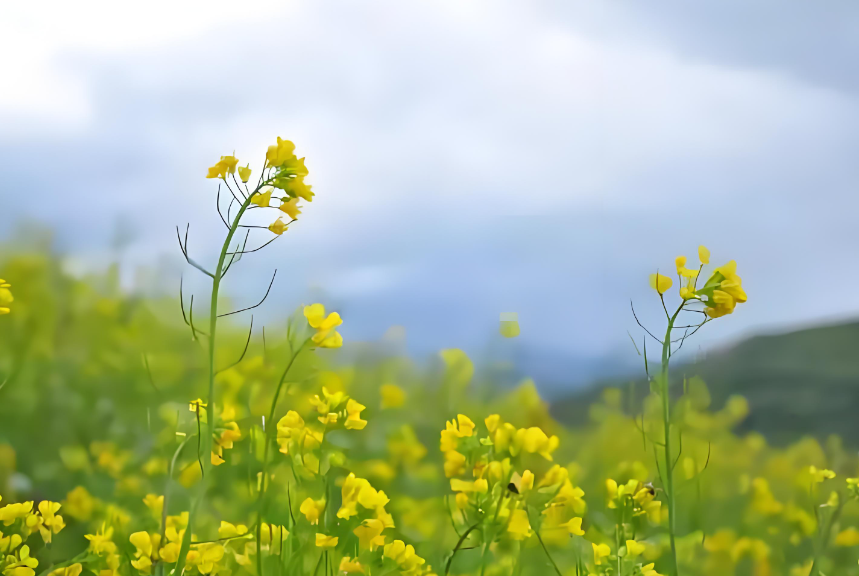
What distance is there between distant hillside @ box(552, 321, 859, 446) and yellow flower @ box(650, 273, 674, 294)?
660 mm

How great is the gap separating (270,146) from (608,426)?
3.63ft

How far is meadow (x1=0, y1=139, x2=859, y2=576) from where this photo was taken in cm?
95

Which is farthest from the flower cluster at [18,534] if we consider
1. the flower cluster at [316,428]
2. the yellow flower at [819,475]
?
the yellow flower at [819,475]

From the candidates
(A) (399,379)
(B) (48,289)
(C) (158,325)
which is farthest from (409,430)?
(B) (48,289)

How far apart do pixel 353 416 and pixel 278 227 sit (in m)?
0.29

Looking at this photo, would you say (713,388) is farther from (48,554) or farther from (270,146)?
(48,554)

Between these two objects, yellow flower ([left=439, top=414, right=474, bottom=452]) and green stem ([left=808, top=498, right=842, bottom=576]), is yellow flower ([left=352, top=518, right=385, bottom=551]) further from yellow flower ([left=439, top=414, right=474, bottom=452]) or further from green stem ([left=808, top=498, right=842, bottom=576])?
green stem ([left=808, top=498, right=842, bottom=576])

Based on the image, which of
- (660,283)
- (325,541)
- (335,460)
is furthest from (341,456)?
(660,283)

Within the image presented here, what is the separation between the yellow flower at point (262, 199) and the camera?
871mm

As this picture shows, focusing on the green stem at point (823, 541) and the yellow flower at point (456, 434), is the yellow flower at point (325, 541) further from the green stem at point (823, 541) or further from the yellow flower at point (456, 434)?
the green stem at point (823, 541)

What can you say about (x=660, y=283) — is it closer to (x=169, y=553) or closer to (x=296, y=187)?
(x=296, y=187)

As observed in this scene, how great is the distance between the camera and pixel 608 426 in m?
1.67

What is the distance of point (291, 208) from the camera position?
894mm

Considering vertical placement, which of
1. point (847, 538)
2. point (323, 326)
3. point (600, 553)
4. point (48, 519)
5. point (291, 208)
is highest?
point (291, 208)
